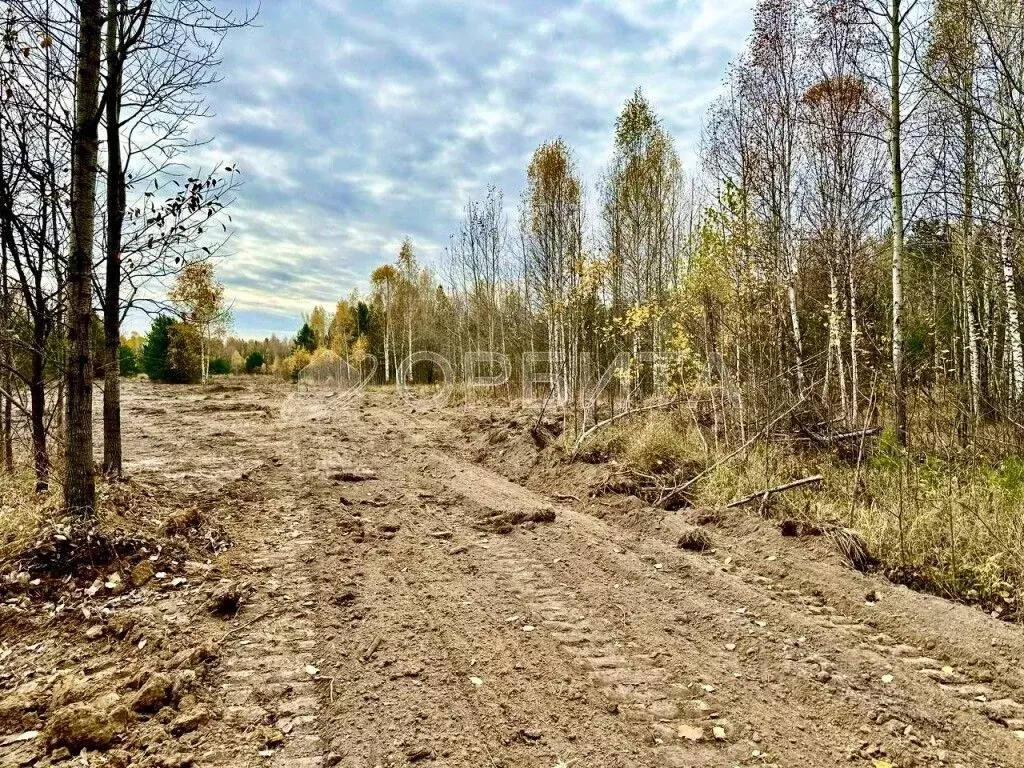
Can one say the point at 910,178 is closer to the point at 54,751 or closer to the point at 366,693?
the point at 366,693

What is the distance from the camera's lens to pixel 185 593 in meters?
3.96

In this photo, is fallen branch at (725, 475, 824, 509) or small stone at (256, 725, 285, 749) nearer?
small stone at (256, 725, 285, 749)

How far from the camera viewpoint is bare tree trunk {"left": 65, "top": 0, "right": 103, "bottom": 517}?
441 centimetres

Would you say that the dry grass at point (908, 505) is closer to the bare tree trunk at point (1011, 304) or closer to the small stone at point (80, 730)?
the bare tree trunk at point (1011, 304)

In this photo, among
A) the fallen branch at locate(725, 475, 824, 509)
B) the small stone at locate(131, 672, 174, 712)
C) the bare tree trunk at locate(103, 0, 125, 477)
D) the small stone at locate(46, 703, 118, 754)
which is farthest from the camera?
the bare tree trunk at locate(103, 0, 125, 477)

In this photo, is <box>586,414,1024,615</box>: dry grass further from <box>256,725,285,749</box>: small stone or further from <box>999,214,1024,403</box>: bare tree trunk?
<box>256,725,285,749</box>: small stone

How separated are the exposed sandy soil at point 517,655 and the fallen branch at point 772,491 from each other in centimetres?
34

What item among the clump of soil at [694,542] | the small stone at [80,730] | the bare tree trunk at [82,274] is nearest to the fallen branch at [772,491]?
the clump of soil at [694,542]

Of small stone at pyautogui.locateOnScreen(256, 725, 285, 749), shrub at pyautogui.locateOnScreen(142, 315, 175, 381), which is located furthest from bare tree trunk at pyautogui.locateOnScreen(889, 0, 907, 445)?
shrub at pyautogui.locateOnScreen(142, 315, 175, 381)

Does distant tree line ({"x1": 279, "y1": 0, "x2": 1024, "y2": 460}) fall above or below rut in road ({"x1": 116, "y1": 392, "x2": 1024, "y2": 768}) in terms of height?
above

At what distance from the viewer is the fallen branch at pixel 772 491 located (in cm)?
581

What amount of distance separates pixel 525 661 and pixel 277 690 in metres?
1.41

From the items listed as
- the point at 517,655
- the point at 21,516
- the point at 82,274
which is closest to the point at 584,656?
Answer: the point at 517,655

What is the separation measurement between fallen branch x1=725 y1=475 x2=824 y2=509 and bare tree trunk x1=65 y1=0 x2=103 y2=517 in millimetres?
6495
